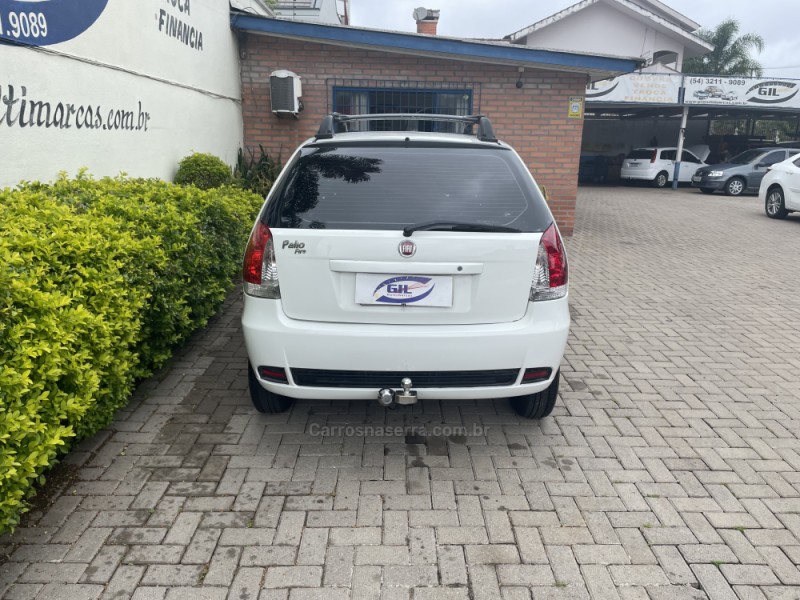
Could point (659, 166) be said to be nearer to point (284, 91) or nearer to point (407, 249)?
point (284, 91)

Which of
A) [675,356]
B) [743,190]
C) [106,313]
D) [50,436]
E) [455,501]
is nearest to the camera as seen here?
[50,436]

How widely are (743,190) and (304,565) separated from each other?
2189 cm

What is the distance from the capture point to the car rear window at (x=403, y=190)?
3.02m

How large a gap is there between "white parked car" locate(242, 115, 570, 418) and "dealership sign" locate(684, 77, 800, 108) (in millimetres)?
21339

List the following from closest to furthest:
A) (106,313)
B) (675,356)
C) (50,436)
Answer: (50,436), (106,313), (675,356)

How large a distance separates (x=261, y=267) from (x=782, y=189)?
46.2 feet

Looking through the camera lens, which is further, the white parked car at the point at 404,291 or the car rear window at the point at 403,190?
the car rear window at the point at 403,190

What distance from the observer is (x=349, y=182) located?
3.19 m

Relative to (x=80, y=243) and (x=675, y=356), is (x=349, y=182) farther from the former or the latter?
(x=675, y=356)

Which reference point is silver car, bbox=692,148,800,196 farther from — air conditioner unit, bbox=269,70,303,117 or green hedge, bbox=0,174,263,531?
green hedge, bbox=0,174,263,531

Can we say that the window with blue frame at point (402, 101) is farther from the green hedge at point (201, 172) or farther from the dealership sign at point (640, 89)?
the dealership sign at point (640, 89)

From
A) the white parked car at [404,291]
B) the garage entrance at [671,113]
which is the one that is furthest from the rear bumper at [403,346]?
the garage entrance at [671,113]

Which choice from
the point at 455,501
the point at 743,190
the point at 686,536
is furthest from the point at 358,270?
the point at 743,190

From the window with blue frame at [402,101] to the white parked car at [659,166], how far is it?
49.5 ft
